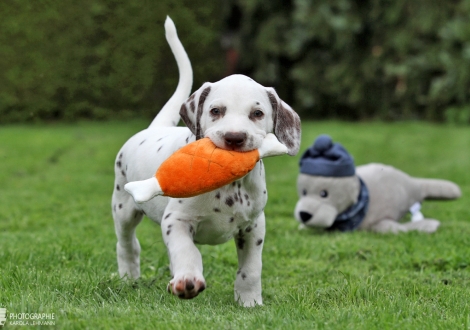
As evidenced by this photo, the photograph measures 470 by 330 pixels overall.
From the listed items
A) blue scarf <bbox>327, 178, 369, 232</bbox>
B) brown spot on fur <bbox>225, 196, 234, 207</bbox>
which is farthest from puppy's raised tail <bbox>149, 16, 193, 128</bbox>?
blue scarf <bbox>327, 178, 369, 232</bbox>

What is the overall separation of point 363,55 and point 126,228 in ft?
44.0

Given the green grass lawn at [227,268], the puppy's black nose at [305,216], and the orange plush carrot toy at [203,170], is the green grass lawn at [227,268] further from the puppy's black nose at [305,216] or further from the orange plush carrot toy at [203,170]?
the orange plush carrot toy at [203,170]

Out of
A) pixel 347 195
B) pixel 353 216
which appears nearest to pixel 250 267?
pixel 347 195

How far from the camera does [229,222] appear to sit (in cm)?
371

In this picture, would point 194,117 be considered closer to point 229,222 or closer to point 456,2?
point 229,222

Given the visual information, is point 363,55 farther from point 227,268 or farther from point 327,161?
point 227,268

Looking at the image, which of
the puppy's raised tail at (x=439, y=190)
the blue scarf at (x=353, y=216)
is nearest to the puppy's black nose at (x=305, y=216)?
the blue scarf at (x=353, y=216)

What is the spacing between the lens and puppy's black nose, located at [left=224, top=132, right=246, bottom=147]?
3.41 meters

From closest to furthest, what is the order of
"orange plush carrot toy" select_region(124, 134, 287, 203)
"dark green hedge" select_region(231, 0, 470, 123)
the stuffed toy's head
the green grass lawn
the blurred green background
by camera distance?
the green grass lawn
"orange plush carrot toy" select_region(124, 134, 287, 203)
the stuffed toy's head
"dark green hedge" select_region(231, 0, 470, 123)
the blurred green background

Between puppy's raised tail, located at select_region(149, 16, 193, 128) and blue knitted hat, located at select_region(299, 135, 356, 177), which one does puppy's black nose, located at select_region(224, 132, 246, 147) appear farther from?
blue knitted hat, located at select_region(299, 135, 356, 177)

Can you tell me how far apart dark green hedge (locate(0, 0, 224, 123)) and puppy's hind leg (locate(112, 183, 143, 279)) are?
39.3 feet

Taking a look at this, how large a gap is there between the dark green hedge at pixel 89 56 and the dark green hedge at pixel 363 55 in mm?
1841

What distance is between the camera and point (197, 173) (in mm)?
3426

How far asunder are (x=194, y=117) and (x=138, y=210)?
1065 millimetres
